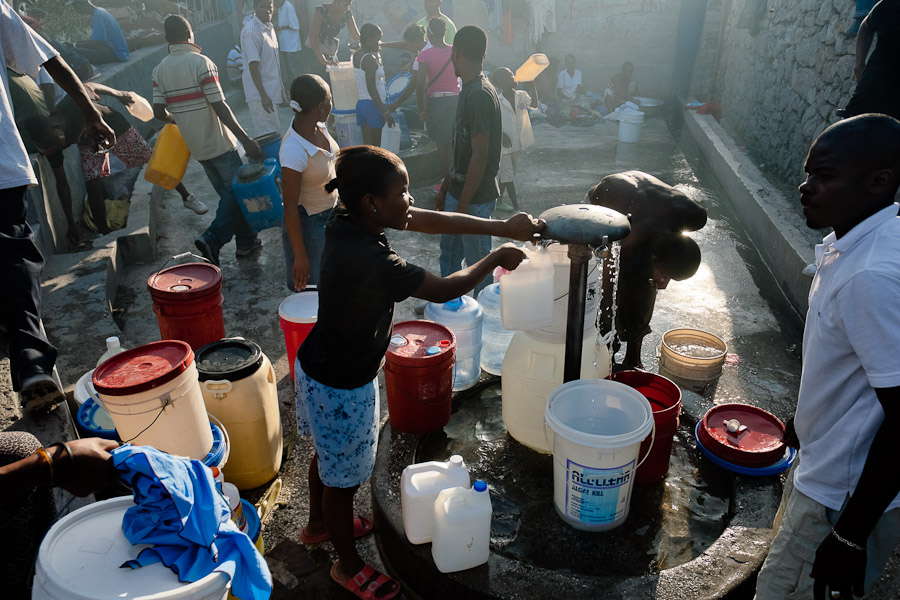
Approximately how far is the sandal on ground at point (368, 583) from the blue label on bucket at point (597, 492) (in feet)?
2.98

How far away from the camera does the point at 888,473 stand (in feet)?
5.55

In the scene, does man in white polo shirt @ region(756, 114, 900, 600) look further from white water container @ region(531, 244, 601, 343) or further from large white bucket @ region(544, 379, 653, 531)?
white water container @ region(531, 244, 601, 343)

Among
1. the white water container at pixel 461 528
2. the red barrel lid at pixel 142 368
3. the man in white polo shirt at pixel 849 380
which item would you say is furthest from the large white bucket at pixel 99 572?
the man in white polo shirt at pixel 849 380

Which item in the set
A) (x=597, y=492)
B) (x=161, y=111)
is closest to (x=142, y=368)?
(x=597, y=492)

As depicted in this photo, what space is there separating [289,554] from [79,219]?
5.24 m

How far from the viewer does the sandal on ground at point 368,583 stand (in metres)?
2.77

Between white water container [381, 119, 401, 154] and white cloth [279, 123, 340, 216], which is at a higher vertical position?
white cloth [279, 123, 340, 216]

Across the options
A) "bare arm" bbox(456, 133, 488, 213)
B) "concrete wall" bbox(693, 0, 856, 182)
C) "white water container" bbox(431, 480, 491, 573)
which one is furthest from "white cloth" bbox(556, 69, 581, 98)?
"white water container" bbox(431, 480, 491, 573)

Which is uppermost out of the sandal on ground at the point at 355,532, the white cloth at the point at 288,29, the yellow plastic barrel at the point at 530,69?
the white cloth at the point at 288,29

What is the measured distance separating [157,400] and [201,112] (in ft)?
13.2

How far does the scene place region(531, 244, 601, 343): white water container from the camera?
300 centimetres

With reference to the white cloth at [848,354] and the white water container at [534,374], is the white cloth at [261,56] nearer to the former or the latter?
the white water container at [534,374]

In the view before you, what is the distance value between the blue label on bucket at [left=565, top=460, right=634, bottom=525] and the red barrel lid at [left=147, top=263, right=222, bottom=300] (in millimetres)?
2547

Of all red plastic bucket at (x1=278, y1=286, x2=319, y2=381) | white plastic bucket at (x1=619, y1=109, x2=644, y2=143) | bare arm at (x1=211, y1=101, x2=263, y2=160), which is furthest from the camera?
white plastic bucket at (x1=619, y1=109, x2=644, y2=143)
